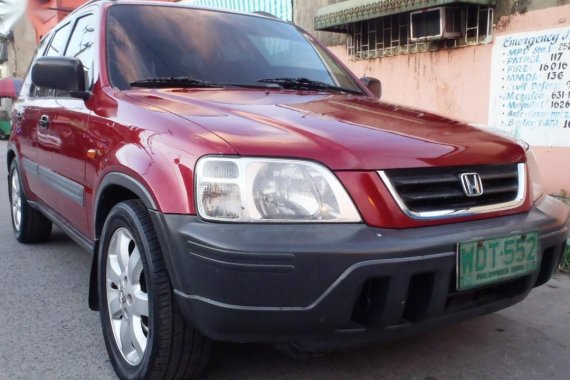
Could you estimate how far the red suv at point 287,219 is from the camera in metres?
1.82

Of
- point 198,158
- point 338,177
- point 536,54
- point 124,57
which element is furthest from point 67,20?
point 536,54

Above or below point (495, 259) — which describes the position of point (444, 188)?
above

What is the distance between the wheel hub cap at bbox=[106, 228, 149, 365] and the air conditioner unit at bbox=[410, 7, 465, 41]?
5760 mm

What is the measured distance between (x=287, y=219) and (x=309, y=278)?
21 centimetres

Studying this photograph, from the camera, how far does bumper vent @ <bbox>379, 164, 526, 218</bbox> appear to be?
1975 mm

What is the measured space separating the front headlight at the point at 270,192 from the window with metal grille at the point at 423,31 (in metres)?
5.73

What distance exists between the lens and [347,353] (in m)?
2.61

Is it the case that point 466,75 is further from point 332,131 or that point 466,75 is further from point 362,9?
point 332,131

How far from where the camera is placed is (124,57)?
2.91 m

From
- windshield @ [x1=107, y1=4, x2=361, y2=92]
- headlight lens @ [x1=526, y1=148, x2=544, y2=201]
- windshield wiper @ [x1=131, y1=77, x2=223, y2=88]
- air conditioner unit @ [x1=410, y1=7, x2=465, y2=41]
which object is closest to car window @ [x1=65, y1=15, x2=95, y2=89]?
windshield @ [x1=107, y1=4, x2=361, y2=92]

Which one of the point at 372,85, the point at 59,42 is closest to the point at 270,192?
the point at 372,85

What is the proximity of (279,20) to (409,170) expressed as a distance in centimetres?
218

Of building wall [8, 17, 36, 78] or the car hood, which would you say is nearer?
the car hood

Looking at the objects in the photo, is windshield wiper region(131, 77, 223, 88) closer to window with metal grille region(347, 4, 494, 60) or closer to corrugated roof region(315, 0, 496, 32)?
corrugated roof region(315, 0, 496, 32)
